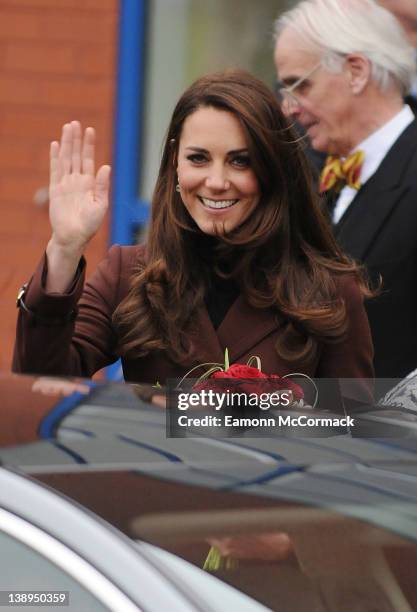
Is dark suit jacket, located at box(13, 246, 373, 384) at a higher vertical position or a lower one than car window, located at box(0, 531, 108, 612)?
higher

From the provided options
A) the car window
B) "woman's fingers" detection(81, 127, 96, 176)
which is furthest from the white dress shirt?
the car window

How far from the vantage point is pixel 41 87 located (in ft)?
21.6

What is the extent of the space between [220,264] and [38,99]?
11.4 ft

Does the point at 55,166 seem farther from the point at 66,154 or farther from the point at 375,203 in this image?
the point at 375,203

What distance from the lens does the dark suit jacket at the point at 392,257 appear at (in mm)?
3998

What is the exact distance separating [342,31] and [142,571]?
2647mm

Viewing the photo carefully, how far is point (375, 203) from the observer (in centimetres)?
411

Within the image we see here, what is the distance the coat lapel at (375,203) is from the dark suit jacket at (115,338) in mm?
758

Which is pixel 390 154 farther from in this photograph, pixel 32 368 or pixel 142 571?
pixel 142 571

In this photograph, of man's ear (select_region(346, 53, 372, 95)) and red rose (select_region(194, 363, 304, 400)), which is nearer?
red rose (select_region(194, 363, 304, 400))

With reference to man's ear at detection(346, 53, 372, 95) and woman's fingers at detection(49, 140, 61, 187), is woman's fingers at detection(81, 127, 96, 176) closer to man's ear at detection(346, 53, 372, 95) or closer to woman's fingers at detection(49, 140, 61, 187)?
woman's fingers at detection(49, 140, 61, 187)

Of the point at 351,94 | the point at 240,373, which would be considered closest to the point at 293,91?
the point at 351,94

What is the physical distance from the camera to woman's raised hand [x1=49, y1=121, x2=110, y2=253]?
3.10 meters

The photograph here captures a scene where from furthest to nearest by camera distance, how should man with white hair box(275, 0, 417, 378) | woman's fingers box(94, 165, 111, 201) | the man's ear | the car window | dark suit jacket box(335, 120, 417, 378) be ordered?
the man's ear, man with white hair box(275, 0, 417, 378), dark suit jacket box(335, 120, 417, 378), woman's fingers box(94, 165, 111, 201), the car window
